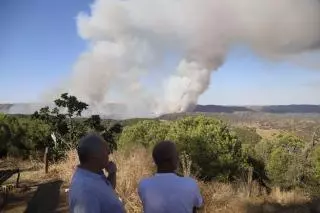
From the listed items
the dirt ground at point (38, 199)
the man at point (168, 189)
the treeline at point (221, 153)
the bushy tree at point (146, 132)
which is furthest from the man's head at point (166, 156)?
the bushy tree at point (146, 132)

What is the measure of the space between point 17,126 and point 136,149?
46.5 feet

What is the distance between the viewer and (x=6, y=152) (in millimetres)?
21672

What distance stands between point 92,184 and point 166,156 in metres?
0.58

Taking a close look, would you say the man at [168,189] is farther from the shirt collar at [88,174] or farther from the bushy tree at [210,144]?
the bushy tree at [210,144]

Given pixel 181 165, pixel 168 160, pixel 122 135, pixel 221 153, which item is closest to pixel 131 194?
pixel 181 165

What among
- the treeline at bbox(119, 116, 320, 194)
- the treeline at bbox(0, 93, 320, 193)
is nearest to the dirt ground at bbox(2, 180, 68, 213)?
the treeline at bbox(119, 116, 320, 194)

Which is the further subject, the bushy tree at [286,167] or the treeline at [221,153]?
the bushy tree at [286,167]

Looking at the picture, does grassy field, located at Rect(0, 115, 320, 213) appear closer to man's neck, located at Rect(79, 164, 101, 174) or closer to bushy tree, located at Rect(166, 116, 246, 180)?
man's neck, located at Rect(79, 164, 101, 174)

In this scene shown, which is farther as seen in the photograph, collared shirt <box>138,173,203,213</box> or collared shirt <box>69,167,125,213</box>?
collared shirt <box>138,173,203,213</box>

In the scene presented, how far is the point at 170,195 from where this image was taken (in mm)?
3062

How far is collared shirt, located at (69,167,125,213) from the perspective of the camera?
107 inches

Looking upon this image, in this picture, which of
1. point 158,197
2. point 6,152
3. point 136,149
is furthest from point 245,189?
point 6,152

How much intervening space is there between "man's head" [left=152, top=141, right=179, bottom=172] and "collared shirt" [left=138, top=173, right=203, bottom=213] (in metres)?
0.05

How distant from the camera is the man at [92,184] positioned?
2.72 metres
